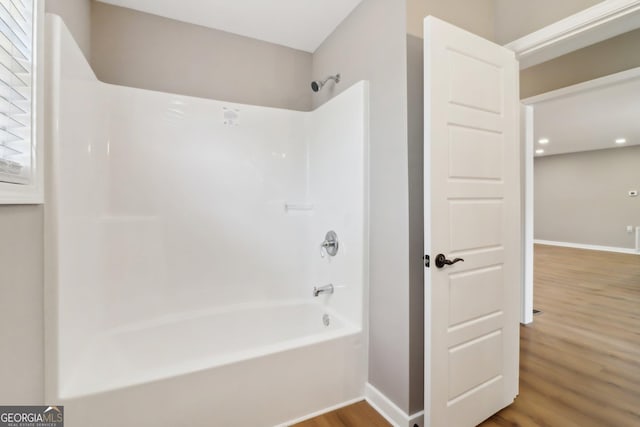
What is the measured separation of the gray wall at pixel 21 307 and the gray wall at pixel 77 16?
104cm

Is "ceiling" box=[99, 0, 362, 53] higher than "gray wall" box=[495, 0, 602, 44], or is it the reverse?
"ceiling" box=[99, 0, 362, 53]

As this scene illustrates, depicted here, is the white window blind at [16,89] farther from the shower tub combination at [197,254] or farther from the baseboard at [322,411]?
the baseboard at [322,411]

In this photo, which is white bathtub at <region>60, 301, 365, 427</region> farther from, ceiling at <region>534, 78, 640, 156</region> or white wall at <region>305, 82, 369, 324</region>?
ceiling at <region>534, 78, 640, 156</region>

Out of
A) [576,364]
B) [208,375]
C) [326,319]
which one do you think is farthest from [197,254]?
[576,364]

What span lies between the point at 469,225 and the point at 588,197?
8.67 meters

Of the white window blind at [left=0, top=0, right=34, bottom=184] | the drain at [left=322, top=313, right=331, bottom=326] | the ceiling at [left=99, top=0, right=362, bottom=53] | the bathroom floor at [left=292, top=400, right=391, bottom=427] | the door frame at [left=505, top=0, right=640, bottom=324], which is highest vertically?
the ceiling at [left=99, top=0, right=362, bottom=53]

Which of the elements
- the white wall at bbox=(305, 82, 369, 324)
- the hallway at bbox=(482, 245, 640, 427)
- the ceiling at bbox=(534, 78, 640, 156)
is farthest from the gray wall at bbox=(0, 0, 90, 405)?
the ceiling at bbox=(534, 78, 640, 156)

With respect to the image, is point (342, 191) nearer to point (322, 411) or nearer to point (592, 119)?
point (322, 411)

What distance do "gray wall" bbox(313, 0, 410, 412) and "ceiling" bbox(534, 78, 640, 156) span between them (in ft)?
6.77

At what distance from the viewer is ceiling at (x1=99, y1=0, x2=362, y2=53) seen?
1.98 metres

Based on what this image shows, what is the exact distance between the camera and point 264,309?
2.33m

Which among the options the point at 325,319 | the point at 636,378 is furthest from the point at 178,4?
the point at 636,378

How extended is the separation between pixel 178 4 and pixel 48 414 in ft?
8.35

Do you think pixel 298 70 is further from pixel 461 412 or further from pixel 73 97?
pixel 461 412
